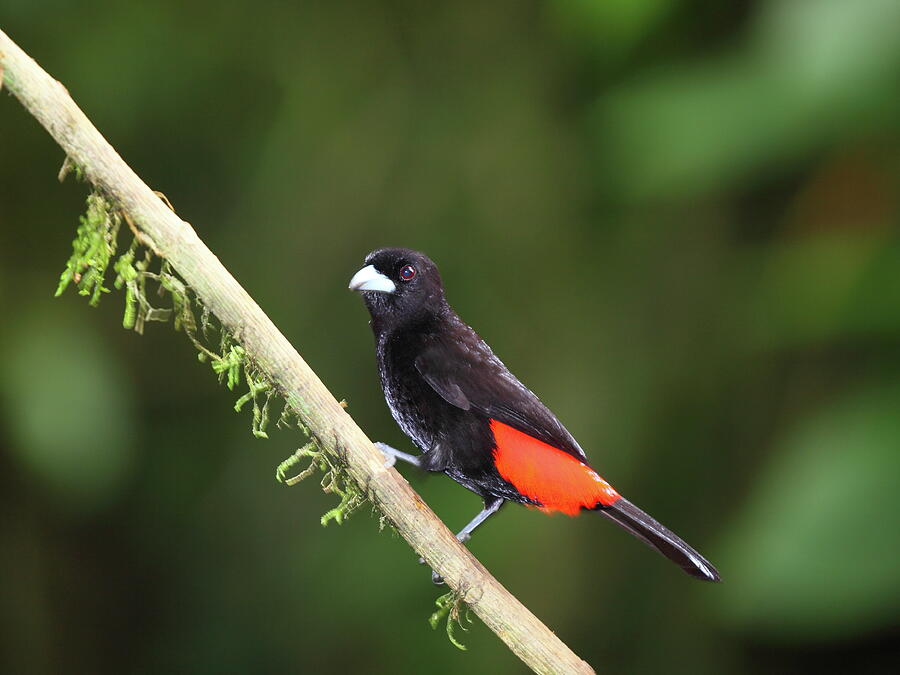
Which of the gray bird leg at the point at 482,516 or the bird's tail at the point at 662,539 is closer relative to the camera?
the bird's tail at the point at 662,539

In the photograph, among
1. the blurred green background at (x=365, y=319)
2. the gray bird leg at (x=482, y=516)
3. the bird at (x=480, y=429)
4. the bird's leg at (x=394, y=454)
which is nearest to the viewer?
the bird's leg at (x=394, y=454)

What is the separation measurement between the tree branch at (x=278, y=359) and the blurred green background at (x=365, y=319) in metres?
2.29

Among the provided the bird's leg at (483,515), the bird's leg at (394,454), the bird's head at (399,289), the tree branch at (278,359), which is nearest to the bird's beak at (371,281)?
the bird's head at (399,289)

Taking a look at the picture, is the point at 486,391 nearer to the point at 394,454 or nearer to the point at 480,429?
the point at 480,429

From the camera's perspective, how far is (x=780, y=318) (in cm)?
417

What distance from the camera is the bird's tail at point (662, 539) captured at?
216 cm

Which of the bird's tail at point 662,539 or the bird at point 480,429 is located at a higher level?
the bird at point 480,429

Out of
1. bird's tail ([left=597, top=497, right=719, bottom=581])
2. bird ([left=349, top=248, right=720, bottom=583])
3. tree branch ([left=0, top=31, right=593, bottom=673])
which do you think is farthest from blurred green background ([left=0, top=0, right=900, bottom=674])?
tree branch ([left=0, top=31, right=593, bottom=673])

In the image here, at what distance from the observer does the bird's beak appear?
2.57 m

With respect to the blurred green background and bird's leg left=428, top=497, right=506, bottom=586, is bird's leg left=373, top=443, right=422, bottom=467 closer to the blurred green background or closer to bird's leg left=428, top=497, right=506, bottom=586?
bird's leg left=428, top=497, right=506, bottom=586

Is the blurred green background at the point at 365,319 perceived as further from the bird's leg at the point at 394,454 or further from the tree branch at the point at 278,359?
the tree branch at the point at 278,359

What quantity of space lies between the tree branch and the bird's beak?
2.38 feet

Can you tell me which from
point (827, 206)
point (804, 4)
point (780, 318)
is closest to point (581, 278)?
point (780, 318)

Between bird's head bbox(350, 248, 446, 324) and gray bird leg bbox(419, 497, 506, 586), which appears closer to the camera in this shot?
gray bird leg bbox(419, 497, 506, 586)
